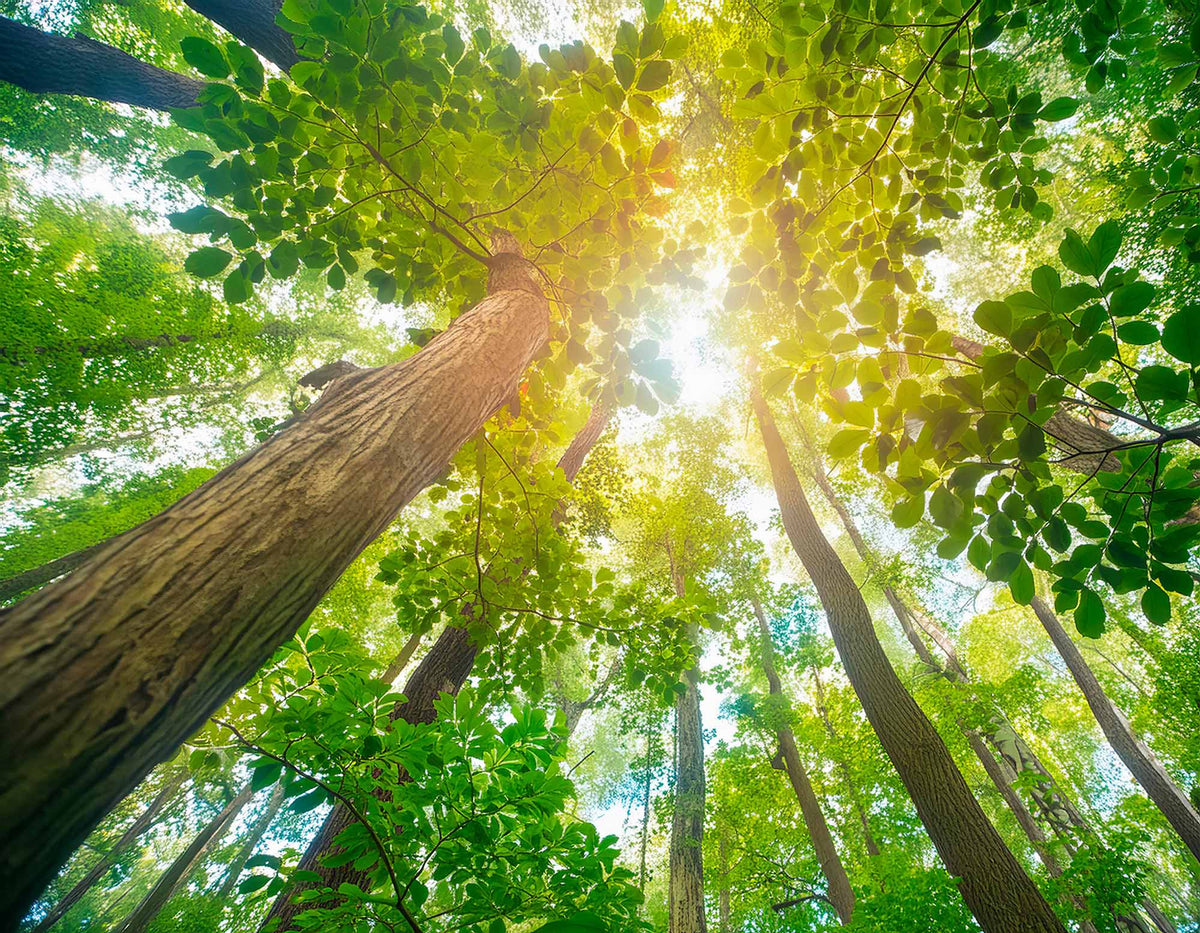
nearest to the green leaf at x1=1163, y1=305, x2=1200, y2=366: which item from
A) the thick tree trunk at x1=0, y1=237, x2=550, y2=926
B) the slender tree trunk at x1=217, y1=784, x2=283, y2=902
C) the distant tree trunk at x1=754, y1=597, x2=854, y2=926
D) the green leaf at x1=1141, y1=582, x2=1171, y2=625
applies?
the green leaf at x1=1141, y1=582, x2=1171, y2=625

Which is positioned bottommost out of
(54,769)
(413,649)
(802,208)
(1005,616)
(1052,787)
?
(54,769)

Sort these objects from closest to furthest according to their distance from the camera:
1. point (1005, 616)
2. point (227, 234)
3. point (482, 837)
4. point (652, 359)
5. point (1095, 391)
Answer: point (1095, 391), point (482, 837), point (227, 234), point (652, 359), point (1005, 616)

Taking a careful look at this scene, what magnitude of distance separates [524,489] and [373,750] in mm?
1152

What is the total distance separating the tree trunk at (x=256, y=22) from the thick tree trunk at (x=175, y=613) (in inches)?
107

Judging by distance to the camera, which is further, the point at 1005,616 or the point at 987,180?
the point at 1005,616

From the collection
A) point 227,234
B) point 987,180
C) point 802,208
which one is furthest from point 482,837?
point 987,180

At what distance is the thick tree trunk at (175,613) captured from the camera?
1.46ft

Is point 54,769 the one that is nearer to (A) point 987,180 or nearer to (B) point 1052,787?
(A) point 987,180

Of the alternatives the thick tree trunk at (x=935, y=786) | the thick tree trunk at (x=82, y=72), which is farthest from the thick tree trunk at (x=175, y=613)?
the thick tree trunk at (x=935, y=786)

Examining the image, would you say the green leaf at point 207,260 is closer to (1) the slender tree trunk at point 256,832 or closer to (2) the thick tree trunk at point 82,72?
(2) the thick tree trunk at point 82,72

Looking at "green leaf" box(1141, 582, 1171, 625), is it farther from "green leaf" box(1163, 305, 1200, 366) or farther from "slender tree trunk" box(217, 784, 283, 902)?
"slender tree trunk" box(217, 784, 283, 902)

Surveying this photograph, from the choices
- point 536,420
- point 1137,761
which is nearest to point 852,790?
point 1137,761

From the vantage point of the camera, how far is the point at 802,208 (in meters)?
1.51

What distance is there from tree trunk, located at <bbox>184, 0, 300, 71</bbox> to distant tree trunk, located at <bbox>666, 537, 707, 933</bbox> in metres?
4.75
